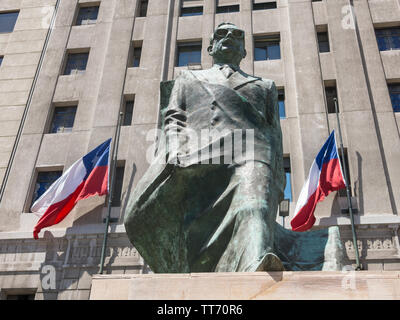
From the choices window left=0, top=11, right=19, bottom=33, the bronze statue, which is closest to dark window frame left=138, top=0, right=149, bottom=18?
window left=0, top=11, right=19, bottom=33

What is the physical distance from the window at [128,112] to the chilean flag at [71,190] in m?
3.43

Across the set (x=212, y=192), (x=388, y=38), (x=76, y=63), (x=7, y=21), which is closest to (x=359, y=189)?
(x=388, y=38)

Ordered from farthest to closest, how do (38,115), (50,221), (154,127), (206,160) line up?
(38,115)
(154,127)
(50,221)
(206,160)

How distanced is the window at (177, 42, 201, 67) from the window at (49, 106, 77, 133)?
553 cm

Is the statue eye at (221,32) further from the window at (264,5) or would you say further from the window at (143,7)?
the window at (143,7)

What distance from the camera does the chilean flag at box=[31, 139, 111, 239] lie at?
1575 centimetres

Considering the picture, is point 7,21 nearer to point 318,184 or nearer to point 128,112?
point 128,112

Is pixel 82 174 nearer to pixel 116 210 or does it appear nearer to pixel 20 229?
pixel 116 210

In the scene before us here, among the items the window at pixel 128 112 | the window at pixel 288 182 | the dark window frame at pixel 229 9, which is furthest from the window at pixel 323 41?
the window at pixel 128 112

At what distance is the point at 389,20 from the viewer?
20453 millimetres

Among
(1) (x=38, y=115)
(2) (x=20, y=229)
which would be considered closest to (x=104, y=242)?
(2) (x=20, y=229)

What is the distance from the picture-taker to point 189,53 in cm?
2175

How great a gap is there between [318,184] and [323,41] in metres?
9.13
